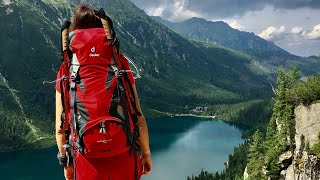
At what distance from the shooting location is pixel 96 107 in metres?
6.98

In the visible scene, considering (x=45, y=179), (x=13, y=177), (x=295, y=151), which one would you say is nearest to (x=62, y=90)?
(x=295, y=151)

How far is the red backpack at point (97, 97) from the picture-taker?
6.94m

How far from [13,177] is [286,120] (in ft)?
407

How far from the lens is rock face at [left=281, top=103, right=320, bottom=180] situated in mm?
48531

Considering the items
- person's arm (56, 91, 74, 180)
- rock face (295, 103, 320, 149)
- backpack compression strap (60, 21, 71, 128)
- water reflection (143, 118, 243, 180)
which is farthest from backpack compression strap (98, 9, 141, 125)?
water reflection (143, 118, 243, 180)

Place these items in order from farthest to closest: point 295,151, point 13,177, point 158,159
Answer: point 158,159 → point 13,177 → point 295,151

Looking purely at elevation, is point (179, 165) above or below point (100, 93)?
below

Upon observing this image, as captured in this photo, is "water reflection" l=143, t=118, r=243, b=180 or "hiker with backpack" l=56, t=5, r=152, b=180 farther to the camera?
"water reflection" l=143, t=118, r=243, b=180

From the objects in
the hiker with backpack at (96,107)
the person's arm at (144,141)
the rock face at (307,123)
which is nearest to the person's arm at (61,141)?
the hiker with backpack at (96,107)

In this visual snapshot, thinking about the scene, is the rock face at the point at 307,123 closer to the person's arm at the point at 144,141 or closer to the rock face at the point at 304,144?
the rock face at the point at 304,144

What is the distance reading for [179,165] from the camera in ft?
507

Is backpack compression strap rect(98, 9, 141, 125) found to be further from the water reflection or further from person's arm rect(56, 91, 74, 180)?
the water reflection

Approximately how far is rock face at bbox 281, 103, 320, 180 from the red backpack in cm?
4543

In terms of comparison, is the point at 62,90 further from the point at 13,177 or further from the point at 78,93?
the point at 13,177
